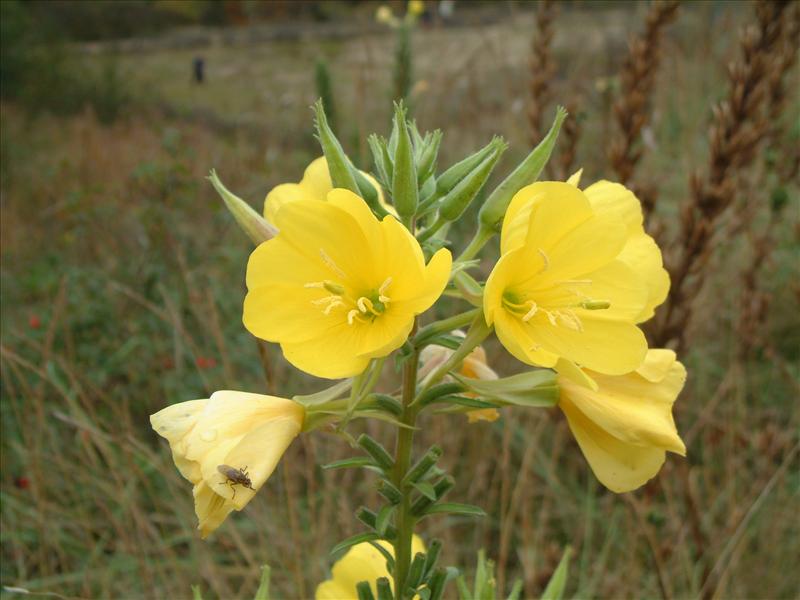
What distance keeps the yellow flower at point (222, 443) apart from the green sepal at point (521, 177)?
1.43 ft

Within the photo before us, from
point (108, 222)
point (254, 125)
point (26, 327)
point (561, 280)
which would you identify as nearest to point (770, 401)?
point (561, 280)

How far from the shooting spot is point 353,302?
1.12m

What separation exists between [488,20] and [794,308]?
899 cm

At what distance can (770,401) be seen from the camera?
11.9 feet

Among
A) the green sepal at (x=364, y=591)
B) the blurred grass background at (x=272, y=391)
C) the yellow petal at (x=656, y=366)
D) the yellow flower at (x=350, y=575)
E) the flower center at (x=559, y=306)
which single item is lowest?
the blurred grass background at (x=272, y=391)

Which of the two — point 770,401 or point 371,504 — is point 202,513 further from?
point 770,401

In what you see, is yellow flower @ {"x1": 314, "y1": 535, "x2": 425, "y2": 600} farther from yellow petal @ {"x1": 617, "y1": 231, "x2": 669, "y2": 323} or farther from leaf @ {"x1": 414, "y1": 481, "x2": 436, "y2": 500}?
yellow petal @ {"x1": 617, "y1": 231, "x2": 669, "y2": 323}

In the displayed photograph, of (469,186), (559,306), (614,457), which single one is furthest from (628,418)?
(469,186)

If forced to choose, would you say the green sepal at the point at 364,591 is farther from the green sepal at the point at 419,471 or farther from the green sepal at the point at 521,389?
the green sepal at the point at 521,389

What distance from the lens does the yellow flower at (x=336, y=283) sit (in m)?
1.01

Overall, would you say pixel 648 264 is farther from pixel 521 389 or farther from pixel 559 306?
pixel 521 389

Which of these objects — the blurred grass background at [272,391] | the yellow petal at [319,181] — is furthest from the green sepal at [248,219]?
the blurred grass background at [272,391]

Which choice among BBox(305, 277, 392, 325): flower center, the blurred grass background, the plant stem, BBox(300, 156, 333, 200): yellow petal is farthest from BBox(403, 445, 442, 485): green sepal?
the blurred grass background

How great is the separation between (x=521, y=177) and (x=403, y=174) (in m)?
0.18
